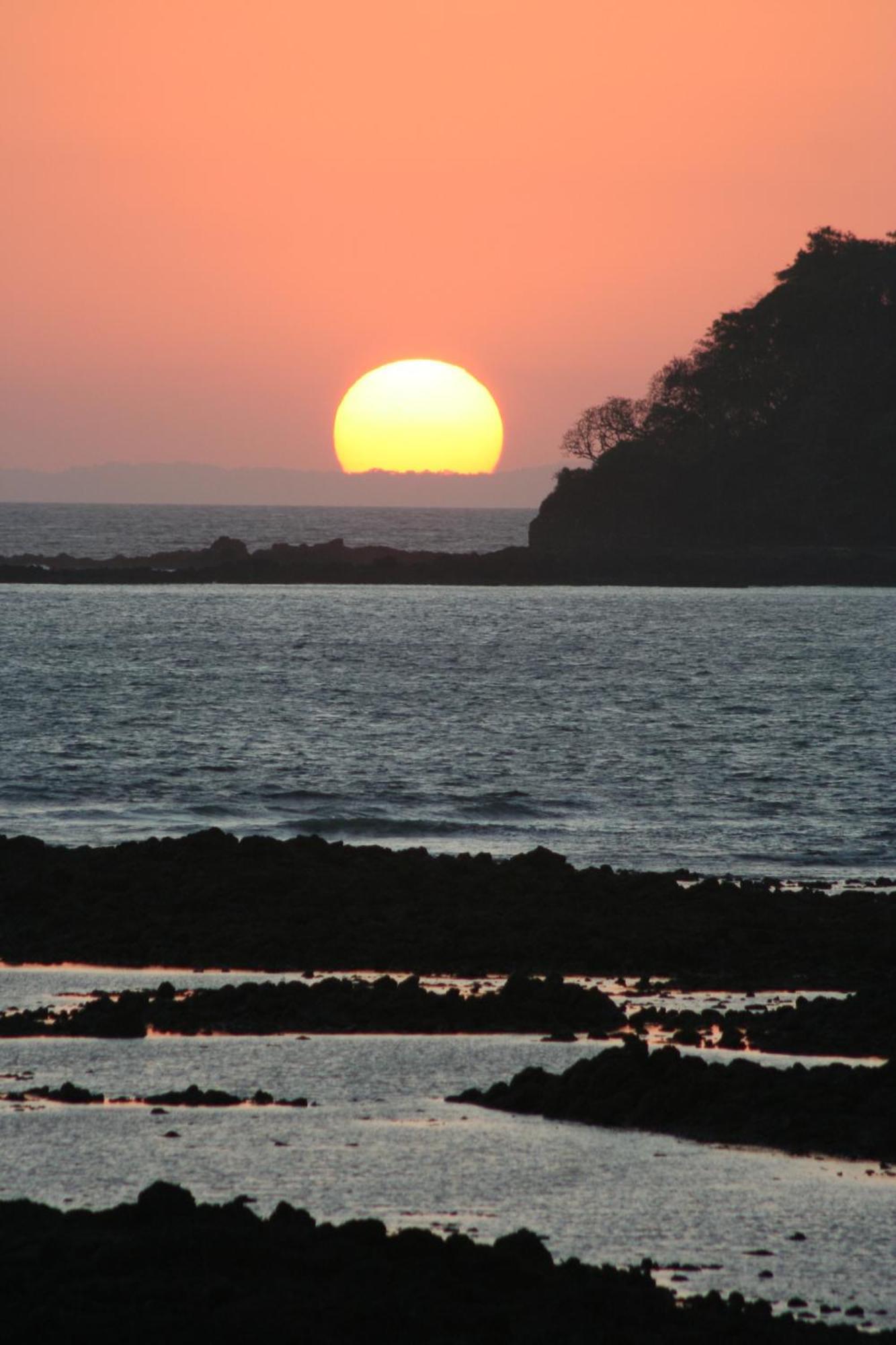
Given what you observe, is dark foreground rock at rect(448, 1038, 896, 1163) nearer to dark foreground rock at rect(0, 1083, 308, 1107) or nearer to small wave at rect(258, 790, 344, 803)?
dark foreground rock at rect(0, 1083, 308, 1107)

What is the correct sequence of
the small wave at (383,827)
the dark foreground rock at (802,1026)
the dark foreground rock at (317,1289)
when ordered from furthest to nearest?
the small wave at (383,827) → the dark foreground rock at (802,1026) → the dark foreground rock at (317,1289)

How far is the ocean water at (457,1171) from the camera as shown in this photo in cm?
1066

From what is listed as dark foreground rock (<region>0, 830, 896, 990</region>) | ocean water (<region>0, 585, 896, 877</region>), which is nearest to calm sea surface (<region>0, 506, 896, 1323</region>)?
ocean water (<region>0, 585, 896, 877</region>)

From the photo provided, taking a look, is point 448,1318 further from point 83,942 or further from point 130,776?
point 130,776

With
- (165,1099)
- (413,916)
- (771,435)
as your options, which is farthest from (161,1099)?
(771,435)

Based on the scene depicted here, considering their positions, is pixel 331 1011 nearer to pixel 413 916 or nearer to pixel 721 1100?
pixel 721 1100

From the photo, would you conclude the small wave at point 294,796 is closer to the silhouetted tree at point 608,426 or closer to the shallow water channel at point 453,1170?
the shallow water channel at point 453,1170

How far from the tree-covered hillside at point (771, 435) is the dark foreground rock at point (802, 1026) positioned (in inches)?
6057

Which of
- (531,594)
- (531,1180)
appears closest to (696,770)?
(531,1180)

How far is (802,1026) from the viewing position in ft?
53.5

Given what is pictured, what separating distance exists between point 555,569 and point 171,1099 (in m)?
153

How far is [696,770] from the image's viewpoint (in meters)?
44.0

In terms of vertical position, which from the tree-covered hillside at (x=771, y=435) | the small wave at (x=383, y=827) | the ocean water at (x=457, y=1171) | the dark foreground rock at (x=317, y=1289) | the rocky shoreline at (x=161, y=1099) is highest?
the tree-covered hillside at (x=771, y=435)

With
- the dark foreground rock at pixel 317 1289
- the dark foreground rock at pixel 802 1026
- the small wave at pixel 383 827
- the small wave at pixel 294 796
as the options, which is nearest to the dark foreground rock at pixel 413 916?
the dark foreground rock at pixel 802 1026
